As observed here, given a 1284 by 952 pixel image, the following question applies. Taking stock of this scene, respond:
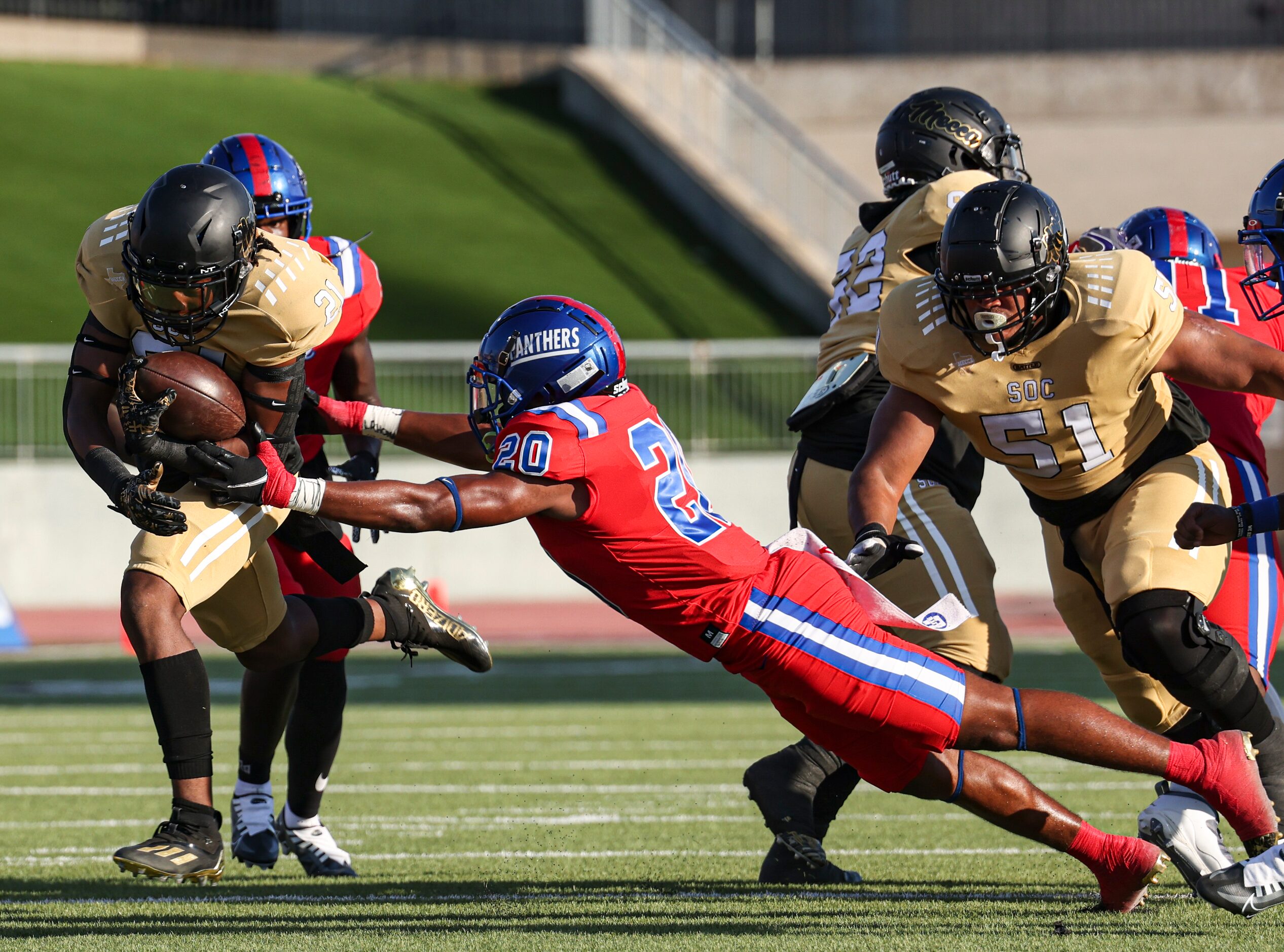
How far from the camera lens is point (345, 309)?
511cm

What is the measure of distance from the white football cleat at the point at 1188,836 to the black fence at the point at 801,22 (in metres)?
22.2

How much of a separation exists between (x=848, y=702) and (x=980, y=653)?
0.72 metres

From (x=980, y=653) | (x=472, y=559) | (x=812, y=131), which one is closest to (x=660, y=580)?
(x=980, y=653)

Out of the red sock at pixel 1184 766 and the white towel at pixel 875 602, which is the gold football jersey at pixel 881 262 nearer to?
the white towel at pixel 875 602

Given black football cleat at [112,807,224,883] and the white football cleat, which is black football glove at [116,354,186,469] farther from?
the white football cleat

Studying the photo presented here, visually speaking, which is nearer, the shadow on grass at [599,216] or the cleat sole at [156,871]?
the cleat sole at [156,871]

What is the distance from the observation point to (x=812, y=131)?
23.8m

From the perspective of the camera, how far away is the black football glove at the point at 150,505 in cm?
398

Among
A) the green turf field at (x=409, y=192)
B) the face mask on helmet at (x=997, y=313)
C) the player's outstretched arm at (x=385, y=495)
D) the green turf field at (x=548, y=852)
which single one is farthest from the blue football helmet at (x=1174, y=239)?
the green turf field at (x=409, y=192)

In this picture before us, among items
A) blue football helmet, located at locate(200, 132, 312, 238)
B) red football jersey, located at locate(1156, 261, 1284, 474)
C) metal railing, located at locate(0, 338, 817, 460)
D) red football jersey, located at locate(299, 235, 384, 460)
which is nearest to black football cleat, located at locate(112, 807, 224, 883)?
red football jersey, located at locate(299, 235, 384, 460)

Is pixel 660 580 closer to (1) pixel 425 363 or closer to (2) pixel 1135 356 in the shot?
(2) pixel 1135 356

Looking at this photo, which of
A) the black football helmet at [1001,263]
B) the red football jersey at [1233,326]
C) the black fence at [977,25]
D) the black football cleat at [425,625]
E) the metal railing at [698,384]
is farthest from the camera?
the black fence at [977,25]

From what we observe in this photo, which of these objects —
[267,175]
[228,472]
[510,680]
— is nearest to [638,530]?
[228,472]

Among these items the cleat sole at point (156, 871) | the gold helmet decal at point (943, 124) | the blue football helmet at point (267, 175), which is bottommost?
the cleat sole at point (156, 871)
